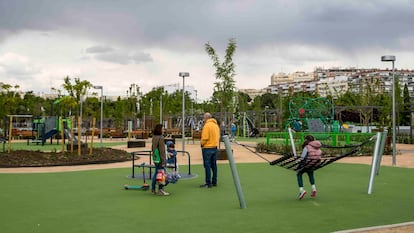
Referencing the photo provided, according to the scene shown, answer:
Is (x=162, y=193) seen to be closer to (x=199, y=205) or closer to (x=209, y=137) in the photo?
(x=199, y=205)

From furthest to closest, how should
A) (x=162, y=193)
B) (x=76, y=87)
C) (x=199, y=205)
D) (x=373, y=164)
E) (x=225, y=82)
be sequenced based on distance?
(x=76, y=87), (x=225, y=82), (x=373, y=164), (x=162, y=193), (x=199, y=205)

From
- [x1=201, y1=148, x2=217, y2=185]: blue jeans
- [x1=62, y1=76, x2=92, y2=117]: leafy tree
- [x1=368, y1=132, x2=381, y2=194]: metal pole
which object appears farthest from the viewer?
[x1=62, y1=76, x2=92, y2=117]: leafy tree

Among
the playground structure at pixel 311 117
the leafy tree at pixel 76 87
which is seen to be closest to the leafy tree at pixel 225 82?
the playground structure at pixel 311 117

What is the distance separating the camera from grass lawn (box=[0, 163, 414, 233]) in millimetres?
6992

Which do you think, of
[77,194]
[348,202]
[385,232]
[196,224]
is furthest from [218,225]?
[77,194]

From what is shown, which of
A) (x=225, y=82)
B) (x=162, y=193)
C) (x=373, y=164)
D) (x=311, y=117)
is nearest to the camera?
(x=162, y=193)

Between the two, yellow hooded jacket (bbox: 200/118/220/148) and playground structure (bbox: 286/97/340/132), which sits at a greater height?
playground structure (bbox: 286/97/340/132)

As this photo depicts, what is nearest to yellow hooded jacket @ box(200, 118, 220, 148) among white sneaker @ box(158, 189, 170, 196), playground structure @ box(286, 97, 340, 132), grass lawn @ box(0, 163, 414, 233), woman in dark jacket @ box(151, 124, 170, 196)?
grass lawn @ box(0, 163, 414, 233)

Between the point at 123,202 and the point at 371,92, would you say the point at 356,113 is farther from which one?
the point at 123,202

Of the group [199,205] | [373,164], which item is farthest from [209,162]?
[373,164]

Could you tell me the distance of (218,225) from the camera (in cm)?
699

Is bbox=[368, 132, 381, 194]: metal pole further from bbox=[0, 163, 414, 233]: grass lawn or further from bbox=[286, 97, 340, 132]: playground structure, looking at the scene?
bbox=[286, 97, 340, 132]: playground structure

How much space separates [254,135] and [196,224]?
40210 millimetres

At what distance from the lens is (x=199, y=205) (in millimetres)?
8719
